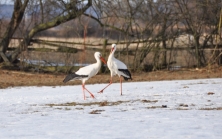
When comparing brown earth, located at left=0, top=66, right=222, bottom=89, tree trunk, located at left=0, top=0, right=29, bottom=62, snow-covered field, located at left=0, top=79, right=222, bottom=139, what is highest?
tree trunk, located at left=0, top=0, right=29, bottom=62

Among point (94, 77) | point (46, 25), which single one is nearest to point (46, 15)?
point (46, 25)

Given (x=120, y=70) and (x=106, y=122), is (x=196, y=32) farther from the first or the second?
(x=106, y=122)

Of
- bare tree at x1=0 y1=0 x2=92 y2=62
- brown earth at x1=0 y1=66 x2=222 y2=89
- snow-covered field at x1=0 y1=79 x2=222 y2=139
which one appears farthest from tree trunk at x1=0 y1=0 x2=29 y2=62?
snow-covered field at x1=0 y1=79 x2=222 y2=139

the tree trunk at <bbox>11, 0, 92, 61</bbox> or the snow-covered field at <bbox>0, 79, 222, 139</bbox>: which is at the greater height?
the tree trunk at <bbox>11, 0, 92, 61</bbox>

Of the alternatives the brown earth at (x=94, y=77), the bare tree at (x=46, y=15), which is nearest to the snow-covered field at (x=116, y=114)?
the brown earth at (x=94, y=77)

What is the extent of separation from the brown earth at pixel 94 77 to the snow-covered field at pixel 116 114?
4.49m

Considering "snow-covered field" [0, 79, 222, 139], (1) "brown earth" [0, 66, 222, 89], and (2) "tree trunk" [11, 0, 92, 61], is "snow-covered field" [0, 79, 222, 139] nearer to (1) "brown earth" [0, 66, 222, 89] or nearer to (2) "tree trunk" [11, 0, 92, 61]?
(1) "brown earth" [0, 66, 222, 89]

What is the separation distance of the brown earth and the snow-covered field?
14.7 feet

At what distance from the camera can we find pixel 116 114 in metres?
12.1

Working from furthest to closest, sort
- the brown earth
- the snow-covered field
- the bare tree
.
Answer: the bare tree
the brown earth
the snow-covered field

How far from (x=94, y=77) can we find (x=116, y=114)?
1347 centimetres

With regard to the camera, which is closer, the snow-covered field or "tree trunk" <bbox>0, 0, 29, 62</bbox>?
the snow-covered field

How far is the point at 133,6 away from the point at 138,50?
6.78ft

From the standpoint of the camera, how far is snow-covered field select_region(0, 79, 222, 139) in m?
9.59
